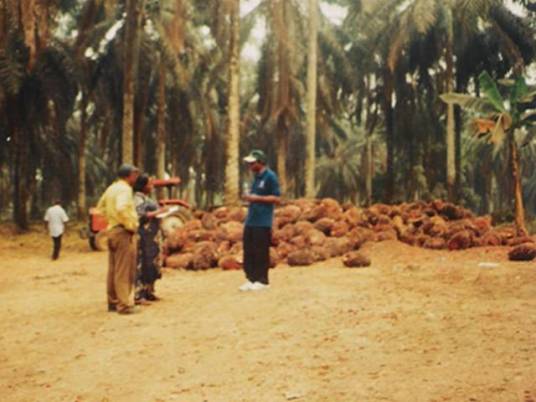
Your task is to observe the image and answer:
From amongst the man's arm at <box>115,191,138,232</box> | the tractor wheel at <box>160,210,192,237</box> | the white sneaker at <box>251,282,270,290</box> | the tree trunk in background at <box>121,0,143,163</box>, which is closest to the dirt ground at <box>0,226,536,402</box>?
the white sneaker at <box>251,282,270,290</box>

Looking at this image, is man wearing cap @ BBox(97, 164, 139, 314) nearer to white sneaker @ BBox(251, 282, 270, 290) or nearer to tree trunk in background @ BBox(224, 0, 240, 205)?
white sneaker @ BBox(251, 282, 270, 290)

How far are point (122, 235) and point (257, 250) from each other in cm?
175

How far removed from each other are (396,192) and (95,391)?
28.2 metres

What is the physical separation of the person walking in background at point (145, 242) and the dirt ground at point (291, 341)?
0.30m

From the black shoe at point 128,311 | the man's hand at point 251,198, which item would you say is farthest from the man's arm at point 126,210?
the man's hand at point 251,198

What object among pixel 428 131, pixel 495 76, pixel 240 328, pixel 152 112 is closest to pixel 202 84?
pixel 152 112

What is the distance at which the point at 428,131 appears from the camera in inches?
1169

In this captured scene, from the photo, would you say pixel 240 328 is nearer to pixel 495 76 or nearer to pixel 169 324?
pixel 169 324

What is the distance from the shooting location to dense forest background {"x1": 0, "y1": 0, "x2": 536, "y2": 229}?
19047 mm

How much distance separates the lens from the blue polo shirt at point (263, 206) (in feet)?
26.9

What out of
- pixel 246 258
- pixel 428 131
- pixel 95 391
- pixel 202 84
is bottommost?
pixel 95 391

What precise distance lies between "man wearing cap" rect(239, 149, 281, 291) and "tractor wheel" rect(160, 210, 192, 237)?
6067 millimetres

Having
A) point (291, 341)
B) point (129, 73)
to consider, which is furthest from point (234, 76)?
point (291, 341)

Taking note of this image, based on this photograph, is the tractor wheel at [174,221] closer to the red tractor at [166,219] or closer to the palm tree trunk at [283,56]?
the red tractor at [166,219]
